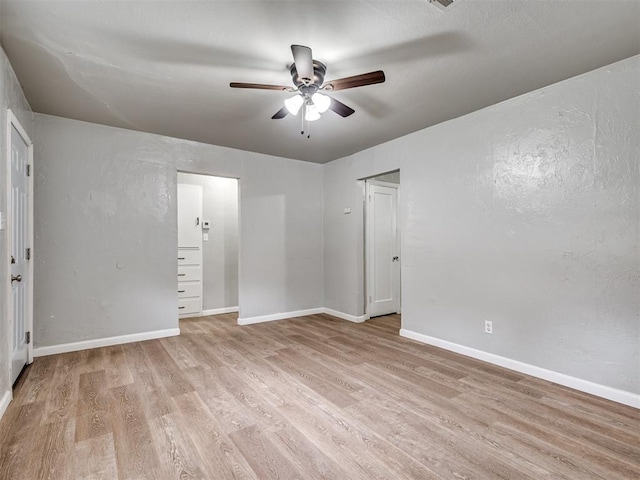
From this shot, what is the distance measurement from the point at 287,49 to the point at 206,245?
148 inches

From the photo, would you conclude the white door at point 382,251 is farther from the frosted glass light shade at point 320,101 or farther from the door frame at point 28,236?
the door frame at point 28,236

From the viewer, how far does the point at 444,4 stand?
5.87 ft

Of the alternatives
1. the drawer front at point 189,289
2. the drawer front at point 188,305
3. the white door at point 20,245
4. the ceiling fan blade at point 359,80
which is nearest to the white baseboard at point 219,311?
the drawer front at point 188,305

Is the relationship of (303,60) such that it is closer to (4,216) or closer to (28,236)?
(4,216)

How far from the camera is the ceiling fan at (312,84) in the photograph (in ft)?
6.47

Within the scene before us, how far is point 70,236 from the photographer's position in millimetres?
3514

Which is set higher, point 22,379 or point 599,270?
point 599,270

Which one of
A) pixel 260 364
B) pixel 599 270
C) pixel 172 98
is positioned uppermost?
pixel 172 98

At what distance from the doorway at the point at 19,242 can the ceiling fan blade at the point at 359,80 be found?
2.38m

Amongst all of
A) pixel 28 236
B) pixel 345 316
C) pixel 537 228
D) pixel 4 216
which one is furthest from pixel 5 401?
pixel 537 228

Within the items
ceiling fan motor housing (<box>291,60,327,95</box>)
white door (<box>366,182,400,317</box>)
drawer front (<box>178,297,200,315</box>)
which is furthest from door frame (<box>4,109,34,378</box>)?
white door (<box>366,182,400,317</box>)

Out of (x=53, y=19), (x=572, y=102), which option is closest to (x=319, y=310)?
(x=572, y=102)

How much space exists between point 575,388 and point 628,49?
8.12ft

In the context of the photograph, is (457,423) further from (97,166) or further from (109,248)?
(97,166)
